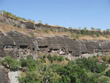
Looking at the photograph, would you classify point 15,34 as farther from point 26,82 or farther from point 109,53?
point 109,53

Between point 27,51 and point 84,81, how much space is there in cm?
1419

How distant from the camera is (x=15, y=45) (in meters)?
22.0

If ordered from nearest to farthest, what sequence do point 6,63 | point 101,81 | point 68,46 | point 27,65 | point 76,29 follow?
point 101,81, point 6,63, point 27,65, point 68,46, point 76,29

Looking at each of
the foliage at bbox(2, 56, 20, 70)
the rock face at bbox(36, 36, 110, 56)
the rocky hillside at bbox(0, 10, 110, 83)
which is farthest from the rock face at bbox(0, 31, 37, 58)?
the rock face at bbox(36, 36, 110, 56)

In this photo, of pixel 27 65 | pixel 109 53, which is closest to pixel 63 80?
pixel 27 65

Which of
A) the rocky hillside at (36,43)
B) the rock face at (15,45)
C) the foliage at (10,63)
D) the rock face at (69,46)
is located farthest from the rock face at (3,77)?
the rock face at (69,46)

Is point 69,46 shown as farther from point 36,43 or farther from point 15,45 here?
point 15,45

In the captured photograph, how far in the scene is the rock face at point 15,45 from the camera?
20030 millimetres

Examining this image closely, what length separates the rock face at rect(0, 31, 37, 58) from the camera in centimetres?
2003

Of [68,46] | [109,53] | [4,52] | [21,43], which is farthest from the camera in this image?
[109,53]

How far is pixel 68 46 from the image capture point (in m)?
31.3

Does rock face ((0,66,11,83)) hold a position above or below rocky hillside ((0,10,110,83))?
below

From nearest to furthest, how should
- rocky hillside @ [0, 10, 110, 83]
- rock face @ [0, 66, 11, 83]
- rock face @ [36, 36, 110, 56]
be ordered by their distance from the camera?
rock face @ [0, 66, 11, 83], rocky hillside @ [0, 10, 110, 83], rock face @ [36, 36, 110, 56]

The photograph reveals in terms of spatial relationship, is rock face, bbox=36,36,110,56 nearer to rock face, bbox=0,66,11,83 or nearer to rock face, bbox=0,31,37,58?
rock face, bbox=0,31,37,58
